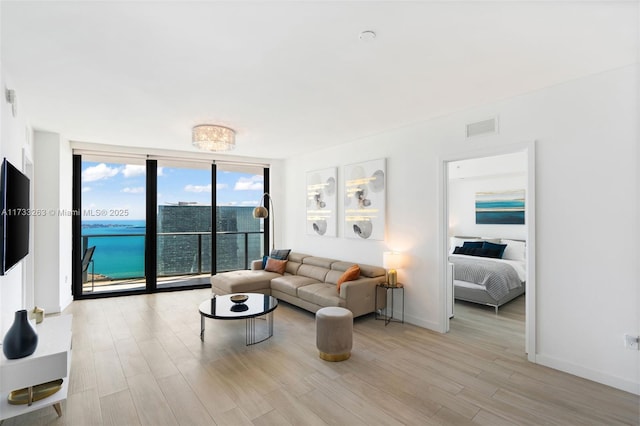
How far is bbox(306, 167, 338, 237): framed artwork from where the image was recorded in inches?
216

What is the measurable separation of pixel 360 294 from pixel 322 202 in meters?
2.15

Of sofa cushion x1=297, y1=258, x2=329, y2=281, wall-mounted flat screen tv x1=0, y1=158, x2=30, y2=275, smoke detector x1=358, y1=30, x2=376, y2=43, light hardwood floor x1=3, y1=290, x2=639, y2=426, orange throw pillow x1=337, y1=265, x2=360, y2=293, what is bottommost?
light hardwood floor x1=3, y1=290, x2=639, y2=426

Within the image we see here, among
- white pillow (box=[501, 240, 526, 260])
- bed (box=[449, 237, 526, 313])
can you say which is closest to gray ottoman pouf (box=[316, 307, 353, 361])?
bed (box=[449, 237, 526, 313])

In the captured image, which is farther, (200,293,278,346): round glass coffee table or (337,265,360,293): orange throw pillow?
(337,265,360,293): orange throw pillow

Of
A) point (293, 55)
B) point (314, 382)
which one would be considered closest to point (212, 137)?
point (293, 55)

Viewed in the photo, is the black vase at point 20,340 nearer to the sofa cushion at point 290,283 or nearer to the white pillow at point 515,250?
the sofa cushion at point 290,283

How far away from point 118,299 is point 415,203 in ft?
17.2

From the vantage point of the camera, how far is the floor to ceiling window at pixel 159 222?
5562 mm

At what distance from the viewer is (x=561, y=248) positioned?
2896 millimetres

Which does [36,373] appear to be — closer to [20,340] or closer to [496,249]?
[20,340]

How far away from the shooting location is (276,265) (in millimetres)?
5695

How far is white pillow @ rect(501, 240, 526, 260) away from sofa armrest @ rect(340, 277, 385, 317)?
3.41 m

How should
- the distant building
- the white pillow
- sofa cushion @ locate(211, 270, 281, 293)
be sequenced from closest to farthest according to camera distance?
sofa cushion @ locate(211, 270, 281, 293) → the white pillow → the distant building

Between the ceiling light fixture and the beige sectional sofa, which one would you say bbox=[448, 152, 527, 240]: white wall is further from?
the ceiling light fixture
